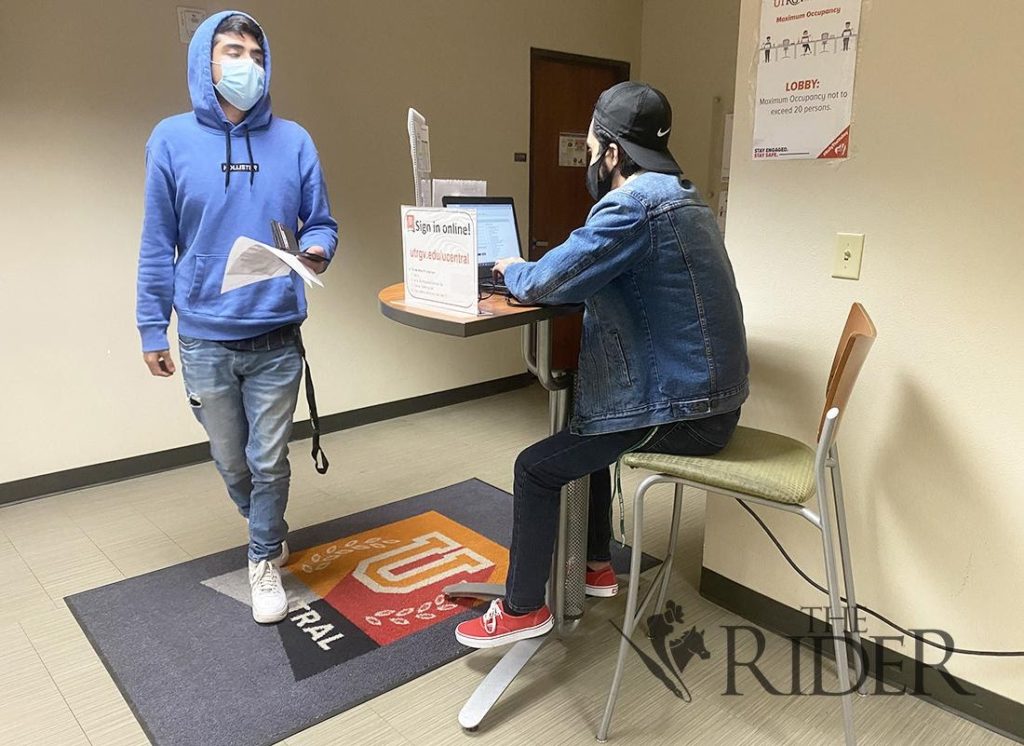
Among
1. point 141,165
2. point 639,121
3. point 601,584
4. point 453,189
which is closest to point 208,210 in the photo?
point 453,189

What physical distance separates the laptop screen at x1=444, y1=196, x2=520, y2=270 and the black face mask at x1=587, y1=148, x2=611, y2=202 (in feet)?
1.39

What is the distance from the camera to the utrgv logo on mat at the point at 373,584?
1.99 metres

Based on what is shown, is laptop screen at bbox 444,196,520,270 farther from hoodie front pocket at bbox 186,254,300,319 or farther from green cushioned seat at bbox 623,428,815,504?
green cushioned seat at bbox 623,428,815,504

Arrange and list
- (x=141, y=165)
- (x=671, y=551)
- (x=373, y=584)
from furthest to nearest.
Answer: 1. (x=141, y=165)
2. (x=373, y=584)
3. (x=671, y=551)

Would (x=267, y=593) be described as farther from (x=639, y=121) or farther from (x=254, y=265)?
(x=639, y=121)

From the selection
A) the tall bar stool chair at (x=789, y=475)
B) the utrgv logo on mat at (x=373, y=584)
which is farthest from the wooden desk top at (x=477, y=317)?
the utrgv logo on mat at (x=373, y=584)

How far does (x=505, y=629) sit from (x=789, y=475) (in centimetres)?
74

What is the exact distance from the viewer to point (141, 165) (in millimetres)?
2930

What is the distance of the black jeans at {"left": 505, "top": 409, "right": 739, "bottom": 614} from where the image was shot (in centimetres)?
160

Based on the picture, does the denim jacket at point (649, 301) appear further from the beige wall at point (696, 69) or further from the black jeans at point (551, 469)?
the beige wall at point (696, 69)

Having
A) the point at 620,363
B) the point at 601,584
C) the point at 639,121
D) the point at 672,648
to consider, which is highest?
the point at 639,121

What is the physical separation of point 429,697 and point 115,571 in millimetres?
1216

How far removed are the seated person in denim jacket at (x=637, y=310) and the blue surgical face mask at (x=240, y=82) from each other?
2.81ft

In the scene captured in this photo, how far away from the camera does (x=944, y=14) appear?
1.53 m
